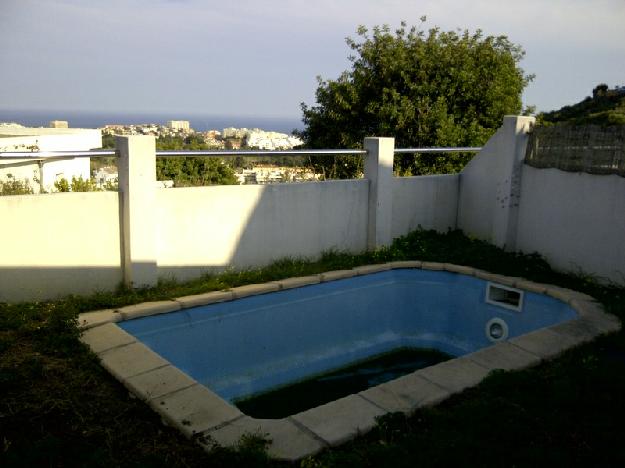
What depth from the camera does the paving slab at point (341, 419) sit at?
271cm

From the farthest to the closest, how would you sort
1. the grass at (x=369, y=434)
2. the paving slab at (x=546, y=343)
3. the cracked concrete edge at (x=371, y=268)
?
the cracked concrete edge at (x=371, y=268)
the paving slab at (x=546, y=343)
the grass at (x=369, y=434)

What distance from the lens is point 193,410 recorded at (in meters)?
2.92

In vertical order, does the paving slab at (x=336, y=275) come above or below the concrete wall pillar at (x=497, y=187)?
below

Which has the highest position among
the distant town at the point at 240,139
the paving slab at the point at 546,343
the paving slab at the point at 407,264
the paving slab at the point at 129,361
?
the distant town at the point at 240,139

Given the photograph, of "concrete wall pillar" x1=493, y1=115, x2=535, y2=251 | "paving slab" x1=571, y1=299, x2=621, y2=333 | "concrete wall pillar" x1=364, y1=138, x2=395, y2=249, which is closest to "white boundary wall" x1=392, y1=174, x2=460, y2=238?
"concrete wall pillar" x1=364, y1=138, x2=395, y2=249

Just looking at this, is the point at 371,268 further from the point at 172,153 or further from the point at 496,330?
the point at 172,153

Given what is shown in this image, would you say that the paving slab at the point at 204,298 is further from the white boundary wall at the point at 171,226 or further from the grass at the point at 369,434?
the grass at the point at 369,434

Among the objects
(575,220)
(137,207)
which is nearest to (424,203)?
(575,220)

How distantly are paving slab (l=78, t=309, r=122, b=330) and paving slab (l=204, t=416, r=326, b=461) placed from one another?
187cm

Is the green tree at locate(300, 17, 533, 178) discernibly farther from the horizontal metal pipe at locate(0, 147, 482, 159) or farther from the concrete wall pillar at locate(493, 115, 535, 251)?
the horizontal metal pipe at locate(0, 147, 482, 159)

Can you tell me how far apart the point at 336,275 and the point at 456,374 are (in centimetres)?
247

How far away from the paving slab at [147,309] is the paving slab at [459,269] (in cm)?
334

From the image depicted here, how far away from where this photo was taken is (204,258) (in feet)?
18.1

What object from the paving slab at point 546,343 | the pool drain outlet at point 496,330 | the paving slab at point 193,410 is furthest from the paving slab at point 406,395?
the pool drain outlet at point 496,330
